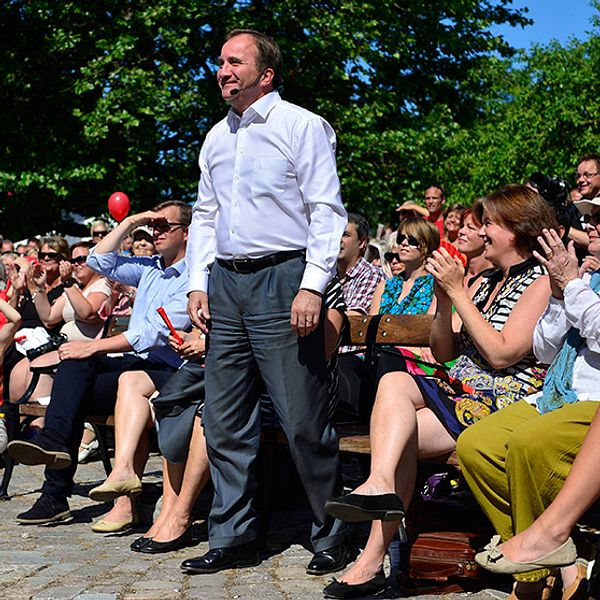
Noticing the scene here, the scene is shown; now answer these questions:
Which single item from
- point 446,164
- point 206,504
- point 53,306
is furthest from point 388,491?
point 446,164

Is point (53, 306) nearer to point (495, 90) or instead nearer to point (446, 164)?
point (446, 164)

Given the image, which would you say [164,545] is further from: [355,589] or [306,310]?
[306,310]

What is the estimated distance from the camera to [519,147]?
2039 centimetres

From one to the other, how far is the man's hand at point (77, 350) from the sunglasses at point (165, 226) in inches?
30.2

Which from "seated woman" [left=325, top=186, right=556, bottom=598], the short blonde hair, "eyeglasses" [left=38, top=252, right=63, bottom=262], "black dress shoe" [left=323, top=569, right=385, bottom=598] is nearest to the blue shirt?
the short blonde hair

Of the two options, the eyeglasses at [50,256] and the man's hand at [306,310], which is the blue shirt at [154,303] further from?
the eyeglasses at [50,256]

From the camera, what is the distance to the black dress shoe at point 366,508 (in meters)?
4.32

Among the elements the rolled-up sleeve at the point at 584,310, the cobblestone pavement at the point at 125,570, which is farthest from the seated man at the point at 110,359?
the rolled-up sleeve at the point at 584,310

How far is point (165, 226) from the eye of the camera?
21.3ft

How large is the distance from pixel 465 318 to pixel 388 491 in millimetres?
773

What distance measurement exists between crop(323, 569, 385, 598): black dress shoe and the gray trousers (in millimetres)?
577

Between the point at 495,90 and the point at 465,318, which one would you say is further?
the point at 495,90

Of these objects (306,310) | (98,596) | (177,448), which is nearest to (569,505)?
(306,310)

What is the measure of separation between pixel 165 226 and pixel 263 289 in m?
1.67
